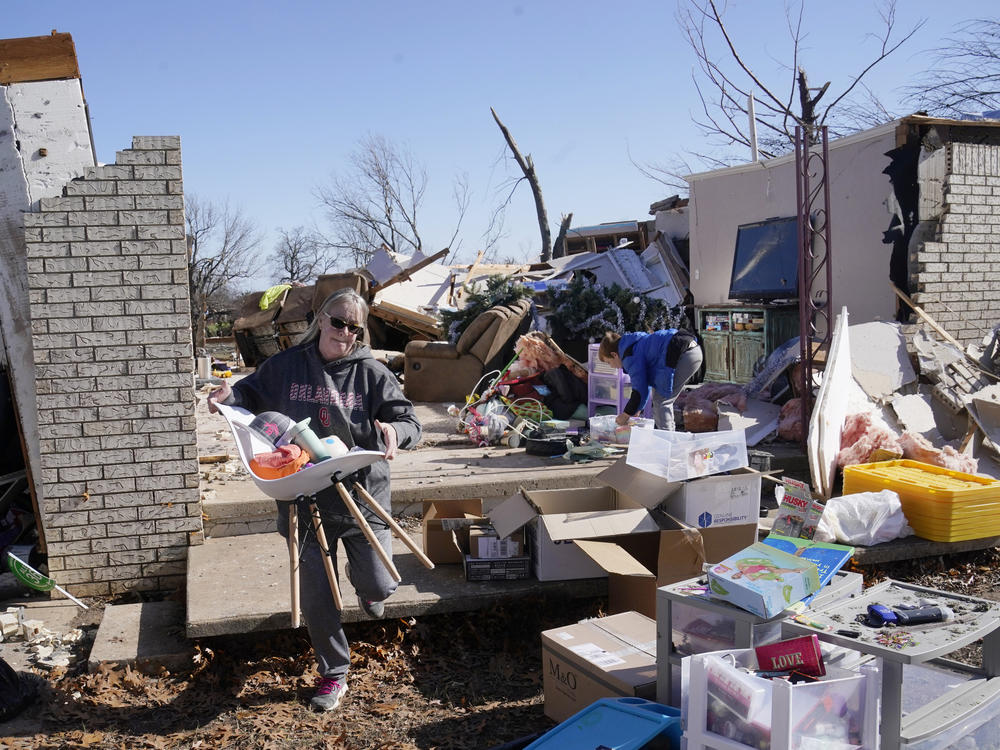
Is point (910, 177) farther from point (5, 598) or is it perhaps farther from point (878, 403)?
point (5, 598)

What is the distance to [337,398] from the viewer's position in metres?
3.67

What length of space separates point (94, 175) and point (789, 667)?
451 centimetres

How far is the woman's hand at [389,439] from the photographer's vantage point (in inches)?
137

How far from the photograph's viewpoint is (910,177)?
8281 mm

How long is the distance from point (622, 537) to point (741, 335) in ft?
20.5

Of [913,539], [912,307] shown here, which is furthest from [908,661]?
[912,307]

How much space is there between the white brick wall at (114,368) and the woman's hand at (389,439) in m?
1.96

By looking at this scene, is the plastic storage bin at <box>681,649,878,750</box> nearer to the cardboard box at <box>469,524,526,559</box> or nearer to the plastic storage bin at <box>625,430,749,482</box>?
the plastic storage bin at <box>625,430,749,482</box>

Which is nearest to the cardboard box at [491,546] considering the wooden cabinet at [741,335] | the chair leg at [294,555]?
the chair leg at [294,555]

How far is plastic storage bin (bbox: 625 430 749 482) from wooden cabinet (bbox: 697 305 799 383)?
531 cm

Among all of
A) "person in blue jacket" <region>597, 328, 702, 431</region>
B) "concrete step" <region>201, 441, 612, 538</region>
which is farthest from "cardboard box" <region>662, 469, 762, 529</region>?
"person in blue jacket" <region>597, 328, 702, 431</region>

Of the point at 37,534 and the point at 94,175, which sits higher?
the point at 94,175

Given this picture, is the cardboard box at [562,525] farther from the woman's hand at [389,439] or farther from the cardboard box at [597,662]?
the woman's hand at [389,439]

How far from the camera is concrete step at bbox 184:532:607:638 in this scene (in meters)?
4.21
